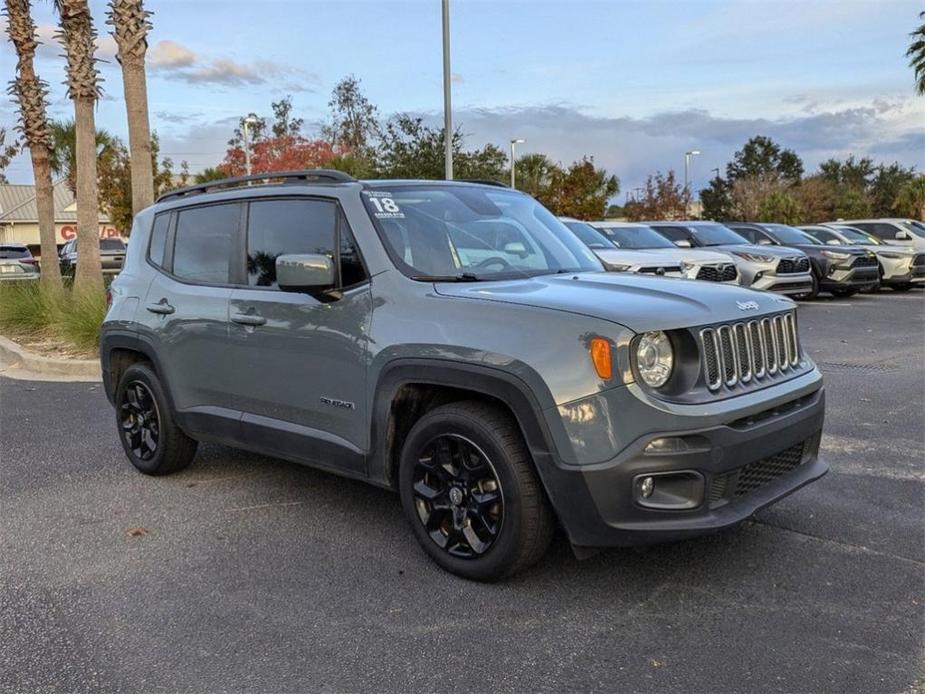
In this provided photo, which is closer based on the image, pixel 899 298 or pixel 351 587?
pixel 351 587

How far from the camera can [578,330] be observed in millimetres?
3320

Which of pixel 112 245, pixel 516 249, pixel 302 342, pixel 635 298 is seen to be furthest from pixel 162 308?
pixel 112 245

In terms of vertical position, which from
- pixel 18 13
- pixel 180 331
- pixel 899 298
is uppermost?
pixel 18 13

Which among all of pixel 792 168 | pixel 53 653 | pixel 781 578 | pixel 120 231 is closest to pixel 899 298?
pixel 781 578

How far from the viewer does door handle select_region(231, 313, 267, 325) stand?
14.8 feet

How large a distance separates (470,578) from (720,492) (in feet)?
3.86

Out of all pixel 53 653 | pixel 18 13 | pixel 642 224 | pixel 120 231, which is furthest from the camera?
pixel 120 231

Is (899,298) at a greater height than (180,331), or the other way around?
(180,331)

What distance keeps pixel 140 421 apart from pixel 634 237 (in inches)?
391

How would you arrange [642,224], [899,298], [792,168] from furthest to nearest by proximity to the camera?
[792,168], [899,298], [642,224]

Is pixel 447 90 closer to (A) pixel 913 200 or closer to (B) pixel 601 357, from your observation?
(B) pixel 601 357

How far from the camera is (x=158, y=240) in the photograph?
5602mm

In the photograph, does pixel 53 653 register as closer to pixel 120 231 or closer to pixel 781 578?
pixel 781 578

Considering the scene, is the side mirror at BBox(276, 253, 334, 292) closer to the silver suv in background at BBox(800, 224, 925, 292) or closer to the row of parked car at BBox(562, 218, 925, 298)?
the row of parked car at BBox(562, 218, 925, 298)
